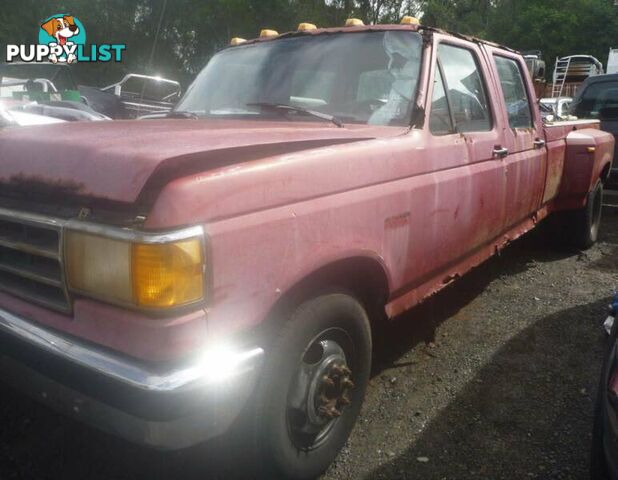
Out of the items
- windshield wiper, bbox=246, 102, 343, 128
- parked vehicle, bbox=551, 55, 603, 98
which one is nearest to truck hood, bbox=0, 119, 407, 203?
windshield wiper, bbox=246, 102, 343, 128

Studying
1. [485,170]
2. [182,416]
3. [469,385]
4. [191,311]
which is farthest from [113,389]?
[485,170]

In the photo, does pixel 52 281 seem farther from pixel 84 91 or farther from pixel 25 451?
pixel 84 91

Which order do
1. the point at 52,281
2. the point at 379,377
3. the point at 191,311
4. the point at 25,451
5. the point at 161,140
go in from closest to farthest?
1. the point at 191,311
2. the point at 52,281
3. the point at 161,140
4. the point at 25,451
5. the point at 379,377

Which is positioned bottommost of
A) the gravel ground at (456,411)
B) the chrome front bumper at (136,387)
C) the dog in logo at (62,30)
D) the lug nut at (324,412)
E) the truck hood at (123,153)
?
the gravel ground at (456,411)

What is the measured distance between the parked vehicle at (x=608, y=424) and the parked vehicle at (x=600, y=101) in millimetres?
6255

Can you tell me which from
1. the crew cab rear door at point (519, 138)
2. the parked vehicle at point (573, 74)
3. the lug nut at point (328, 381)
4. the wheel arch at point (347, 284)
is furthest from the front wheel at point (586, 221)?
the parked vehicle at point (573, 74)

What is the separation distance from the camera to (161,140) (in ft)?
6.42

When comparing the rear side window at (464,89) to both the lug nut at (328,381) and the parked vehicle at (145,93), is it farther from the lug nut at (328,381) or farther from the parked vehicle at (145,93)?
the parked vehicle at (145,93)

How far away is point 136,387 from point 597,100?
839 centimetres

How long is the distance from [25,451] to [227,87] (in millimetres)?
2209

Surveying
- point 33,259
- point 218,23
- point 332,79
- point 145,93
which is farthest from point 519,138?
point 218,23

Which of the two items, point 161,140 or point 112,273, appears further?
point 161,140

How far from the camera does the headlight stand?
64.5 inches

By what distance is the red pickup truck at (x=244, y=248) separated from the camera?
167cm
